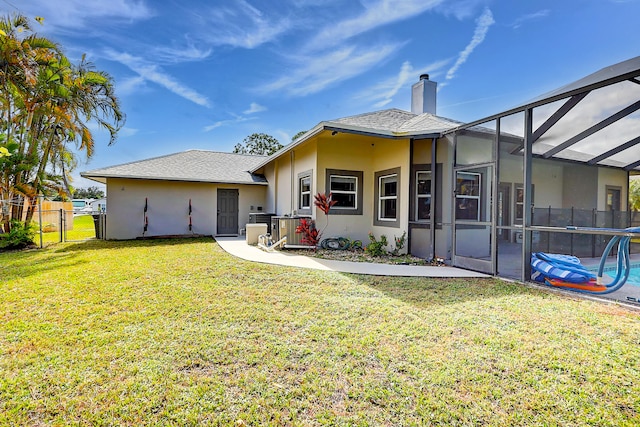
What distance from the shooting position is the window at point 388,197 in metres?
8.57

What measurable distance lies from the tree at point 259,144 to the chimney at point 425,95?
2747 centimetres

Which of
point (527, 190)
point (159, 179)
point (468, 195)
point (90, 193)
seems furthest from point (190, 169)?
point (90, 193)

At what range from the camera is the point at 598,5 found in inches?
259

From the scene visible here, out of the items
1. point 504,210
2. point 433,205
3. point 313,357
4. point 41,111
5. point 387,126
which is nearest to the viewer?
point 313,357

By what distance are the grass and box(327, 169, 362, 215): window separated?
15.1 feet

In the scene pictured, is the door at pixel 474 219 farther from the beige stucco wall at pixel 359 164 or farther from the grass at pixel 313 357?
the beige stucco wall at pixel 359 164

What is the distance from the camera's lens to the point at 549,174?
7.05m

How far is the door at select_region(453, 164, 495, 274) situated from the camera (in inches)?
245

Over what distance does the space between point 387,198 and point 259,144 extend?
3233 centimetres

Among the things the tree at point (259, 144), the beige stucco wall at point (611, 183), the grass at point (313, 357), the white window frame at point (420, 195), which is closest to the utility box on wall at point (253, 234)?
the white window frame at point (420, 195)

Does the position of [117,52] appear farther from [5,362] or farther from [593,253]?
[593,253]

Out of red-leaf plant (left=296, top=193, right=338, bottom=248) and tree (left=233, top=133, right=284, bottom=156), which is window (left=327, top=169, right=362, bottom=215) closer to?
red-leaf plant (left=296, top=193, right=338, bottom=248)

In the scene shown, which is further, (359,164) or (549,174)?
(359,164)

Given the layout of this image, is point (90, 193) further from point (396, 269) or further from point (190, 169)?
point (396, 269)
